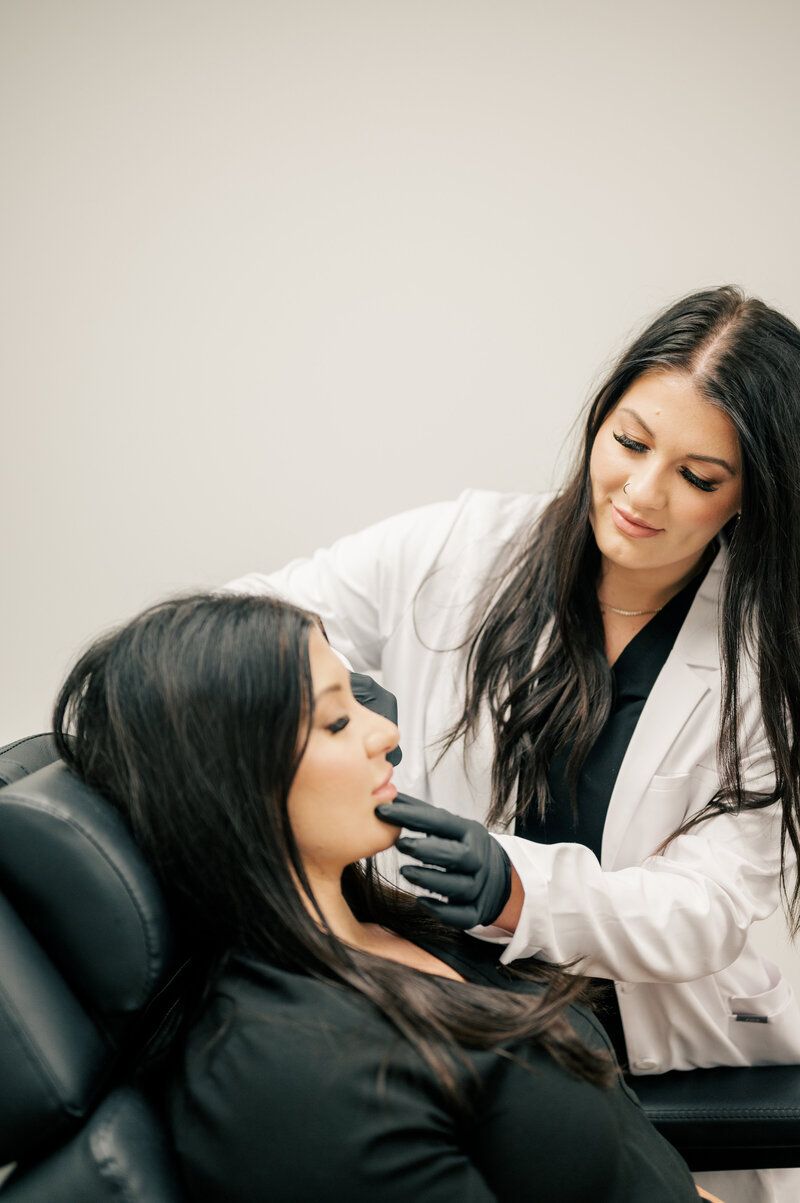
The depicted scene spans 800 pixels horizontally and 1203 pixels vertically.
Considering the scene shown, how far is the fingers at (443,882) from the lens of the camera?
115 centimetres

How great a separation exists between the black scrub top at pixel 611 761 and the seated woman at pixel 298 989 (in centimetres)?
40

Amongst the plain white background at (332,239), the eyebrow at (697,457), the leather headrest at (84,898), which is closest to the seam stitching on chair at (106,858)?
the leather headrest at (84,898)

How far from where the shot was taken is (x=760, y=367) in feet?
4.40

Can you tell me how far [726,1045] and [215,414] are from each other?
145cm

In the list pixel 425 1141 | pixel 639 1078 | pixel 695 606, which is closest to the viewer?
pixel 425 1141

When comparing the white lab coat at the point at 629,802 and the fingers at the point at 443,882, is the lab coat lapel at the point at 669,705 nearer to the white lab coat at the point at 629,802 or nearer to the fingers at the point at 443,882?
the white lab coat at the point at 629,802

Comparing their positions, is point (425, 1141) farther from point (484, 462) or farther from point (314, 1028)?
point (484, 462)

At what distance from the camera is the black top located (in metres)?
0.93

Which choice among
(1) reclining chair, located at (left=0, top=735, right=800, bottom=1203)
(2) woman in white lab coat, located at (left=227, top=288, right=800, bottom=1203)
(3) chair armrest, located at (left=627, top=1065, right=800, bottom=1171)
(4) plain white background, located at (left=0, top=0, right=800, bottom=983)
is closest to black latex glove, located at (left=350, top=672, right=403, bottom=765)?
(2) woman in white lab coat, located at (left=227, top=288, right=800, bottom=1203)

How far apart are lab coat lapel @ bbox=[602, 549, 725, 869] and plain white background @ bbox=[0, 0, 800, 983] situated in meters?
0.83

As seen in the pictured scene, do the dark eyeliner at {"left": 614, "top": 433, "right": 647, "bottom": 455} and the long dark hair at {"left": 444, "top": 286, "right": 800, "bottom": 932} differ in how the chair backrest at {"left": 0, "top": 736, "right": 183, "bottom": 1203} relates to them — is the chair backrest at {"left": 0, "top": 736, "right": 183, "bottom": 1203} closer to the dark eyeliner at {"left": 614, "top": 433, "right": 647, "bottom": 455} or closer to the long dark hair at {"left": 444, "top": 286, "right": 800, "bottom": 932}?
the long dark hair at {"left": 444, "top": 286, "right": 800, "bottom": 932}

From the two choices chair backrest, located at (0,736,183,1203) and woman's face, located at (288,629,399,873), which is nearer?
chair backrest, located at (0,736,183,1203)

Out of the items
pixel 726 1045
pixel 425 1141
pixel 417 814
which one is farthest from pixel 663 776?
pixel 425 1141

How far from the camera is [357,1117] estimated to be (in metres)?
0.94
